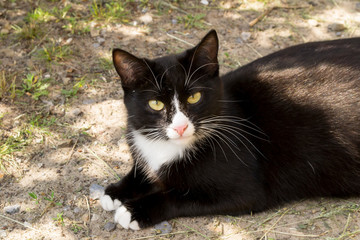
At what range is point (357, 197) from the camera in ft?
10.6

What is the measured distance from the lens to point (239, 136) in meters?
3.06

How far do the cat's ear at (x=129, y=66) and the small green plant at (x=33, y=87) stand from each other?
1.56 m

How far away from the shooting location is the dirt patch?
3.08 m

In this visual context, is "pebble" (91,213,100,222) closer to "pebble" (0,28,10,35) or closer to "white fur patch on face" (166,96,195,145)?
"white fur patch on face" (166,96,195,145)

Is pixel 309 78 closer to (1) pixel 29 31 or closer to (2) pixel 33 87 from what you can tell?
(2) pixel 33 87

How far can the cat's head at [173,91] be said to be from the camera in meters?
2.81

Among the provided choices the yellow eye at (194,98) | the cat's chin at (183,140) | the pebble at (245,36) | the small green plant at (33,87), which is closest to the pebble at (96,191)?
the cat's chin at (183,140)

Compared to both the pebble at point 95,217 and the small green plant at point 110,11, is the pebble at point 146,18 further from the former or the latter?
→ the pebble at point 95,217

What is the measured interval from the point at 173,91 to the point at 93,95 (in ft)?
5.32

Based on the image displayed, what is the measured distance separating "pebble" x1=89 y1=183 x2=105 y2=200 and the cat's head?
71 centimetres

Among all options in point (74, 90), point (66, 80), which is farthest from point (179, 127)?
point (66, 80)

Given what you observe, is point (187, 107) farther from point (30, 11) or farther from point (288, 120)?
point (30, 11)

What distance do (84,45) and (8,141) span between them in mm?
1488

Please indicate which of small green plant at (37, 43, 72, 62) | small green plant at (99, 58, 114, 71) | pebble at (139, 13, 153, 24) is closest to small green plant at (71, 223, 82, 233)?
small green plant at (99, 58, 114, 71)
